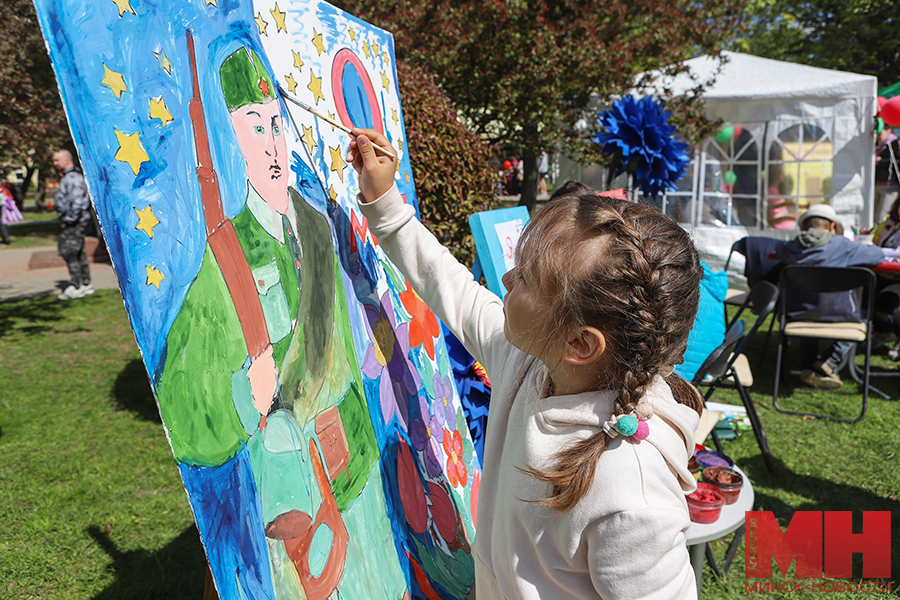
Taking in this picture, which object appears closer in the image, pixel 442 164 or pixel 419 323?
pixel 419 323

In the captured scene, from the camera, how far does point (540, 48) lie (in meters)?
6.98

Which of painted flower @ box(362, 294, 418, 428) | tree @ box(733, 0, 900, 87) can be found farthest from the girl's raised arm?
tree @ box(733, 0, 900, 87)

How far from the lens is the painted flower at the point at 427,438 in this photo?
1.54 metres

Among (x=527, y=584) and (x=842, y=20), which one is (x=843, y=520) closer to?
(x=527, y=584)

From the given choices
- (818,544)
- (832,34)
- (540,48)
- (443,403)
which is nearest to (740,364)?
(818,544)

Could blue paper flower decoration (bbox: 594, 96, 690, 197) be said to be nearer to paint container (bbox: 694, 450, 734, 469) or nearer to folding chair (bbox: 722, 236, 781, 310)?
paint container (bbox: 694, 450, 734, 469)

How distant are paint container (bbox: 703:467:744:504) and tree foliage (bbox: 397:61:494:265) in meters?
1.62

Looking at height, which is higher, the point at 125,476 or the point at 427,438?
the point at 427,438

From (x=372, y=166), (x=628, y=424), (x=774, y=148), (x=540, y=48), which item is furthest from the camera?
(x=774, y=148)

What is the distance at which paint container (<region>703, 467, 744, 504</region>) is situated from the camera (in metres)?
1.88

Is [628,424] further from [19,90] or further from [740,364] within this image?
[19,90]

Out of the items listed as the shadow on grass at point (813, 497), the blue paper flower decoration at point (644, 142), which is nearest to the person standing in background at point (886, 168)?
the shadow on grass at point (813, 497)

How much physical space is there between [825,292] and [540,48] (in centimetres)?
431

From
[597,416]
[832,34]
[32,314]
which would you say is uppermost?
[832,34]
